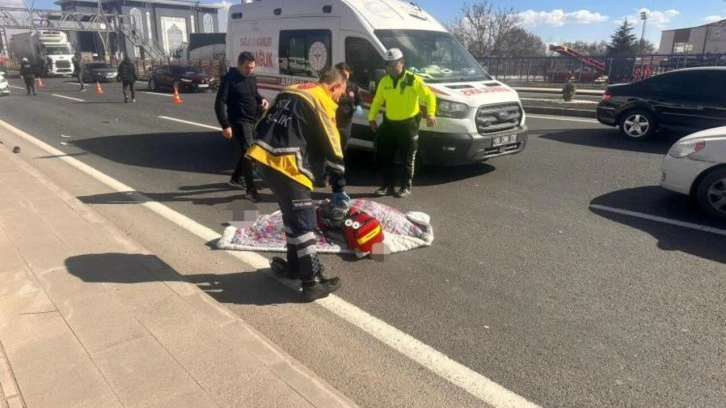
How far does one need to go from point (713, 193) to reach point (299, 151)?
Answer: 484cm

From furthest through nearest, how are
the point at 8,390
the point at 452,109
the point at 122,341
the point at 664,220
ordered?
the point at 452,109
the point at 664,220
the point at 122,341
the point at 8,390

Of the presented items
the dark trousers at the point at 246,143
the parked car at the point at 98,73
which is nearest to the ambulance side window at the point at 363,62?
the dark trousers at the point at 246,143

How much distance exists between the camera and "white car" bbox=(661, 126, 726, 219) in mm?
5812

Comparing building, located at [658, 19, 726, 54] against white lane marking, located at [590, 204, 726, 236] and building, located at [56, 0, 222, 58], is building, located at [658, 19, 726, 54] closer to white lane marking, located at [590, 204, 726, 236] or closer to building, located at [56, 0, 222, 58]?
white lane marking, located at [590, 204, 726, 236]

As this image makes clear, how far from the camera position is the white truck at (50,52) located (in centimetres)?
4431

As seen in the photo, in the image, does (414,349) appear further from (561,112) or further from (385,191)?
(561,112)

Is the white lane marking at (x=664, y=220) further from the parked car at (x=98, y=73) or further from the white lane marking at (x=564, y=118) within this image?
the parked car at (x=98, y=73)

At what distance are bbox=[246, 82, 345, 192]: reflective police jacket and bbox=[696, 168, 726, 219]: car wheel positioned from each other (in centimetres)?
450

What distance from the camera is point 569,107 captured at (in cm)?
1587

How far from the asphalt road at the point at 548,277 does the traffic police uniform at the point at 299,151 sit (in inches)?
26.1

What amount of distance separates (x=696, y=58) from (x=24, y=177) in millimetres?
29498

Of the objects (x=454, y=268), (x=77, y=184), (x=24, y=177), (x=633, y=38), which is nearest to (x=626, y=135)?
(x=454, y=268)

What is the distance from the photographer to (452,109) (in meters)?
7.12

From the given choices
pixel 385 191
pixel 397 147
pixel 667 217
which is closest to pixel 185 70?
pixel 385 191
